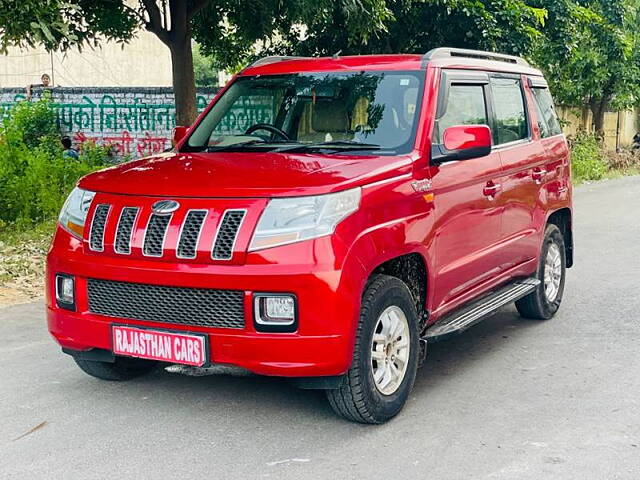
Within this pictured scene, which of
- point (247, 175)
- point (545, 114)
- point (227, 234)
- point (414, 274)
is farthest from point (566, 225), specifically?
point (227, 234)

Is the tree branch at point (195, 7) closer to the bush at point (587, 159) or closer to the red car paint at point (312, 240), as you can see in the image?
the red car paint at point (312, 240)

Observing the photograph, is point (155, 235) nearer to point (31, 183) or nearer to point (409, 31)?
point (31, 183)

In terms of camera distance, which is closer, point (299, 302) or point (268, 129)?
point (299, 302)

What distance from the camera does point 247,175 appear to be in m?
4.68

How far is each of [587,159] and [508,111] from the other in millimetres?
17558

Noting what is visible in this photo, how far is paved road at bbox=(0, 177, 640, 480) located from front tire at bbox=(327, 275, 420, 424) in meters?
0.12

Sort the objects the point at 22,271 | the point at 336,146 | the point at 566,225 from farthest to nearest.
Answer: the point at 22,271 → the point at 566,225 → the point at 336,146

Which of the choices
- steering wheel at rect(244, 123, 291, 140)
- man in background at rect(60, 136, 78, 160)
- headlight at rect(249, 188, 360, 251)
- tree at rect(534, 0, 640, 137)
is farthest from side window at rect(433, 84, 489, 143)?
tree at rect(534, 0, 640, 137)

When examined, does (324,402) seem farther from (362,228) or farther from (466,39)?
(466,39)

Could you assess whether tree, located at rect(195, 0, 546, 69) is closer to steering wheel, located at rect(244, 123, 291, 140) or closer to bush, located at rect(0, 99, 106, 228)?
bush, located at rect(0, 99, 106, 228)

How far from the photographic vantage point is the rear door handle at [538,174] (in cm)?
665

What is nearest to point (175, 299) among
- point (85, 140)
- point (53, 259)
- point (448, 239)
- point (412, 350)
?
point (53, 259)

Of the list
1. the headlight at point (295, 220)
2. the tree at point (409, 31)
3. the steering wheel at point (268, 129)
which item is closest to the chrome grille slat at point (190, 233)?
the headlight at point (295, 220)

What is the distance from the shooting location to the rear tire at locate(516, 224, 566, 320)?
702cm
